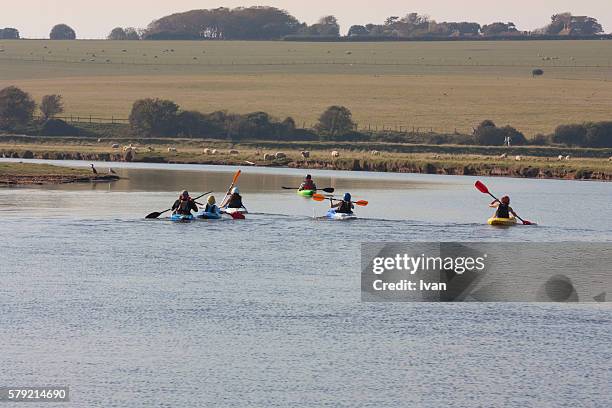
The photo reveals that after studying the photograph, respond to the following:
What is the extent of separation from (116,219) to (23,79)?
129 metres

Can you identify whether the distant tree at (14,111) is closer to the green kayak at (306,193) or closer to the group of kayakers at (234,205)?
the green kayak at (306,193)

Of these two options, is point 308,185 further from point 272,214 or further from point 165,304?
point 165,304

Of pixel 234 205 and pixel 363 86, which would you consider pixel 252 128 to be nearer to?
pixel 363 86

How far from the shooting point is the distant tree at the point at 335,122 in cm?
13162

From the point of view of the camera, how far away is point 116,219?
50.6 meters

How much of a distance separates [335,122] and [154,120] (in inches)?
744

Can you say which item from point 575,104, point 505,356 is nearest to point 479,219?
point 505,356

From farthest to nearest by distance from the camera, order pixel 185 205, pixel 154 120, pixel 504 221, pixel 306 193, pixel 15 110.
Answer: pixel 15 110 < pixel 154 120 < pixel 306 193 < pixel 185 205 < pixel 504 221

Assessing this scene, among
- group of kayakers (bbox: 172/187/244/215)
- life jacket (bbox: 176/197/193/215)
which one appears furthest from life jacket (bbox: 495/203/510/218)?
life jacket (bbox: 176/197/193/215)

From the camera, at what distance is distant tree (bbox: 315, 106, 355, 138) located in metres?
132

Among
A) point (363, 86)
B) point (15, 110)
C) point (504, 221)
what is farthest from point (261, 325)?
point (363, 86)

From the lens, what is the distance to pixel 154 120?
135 meters

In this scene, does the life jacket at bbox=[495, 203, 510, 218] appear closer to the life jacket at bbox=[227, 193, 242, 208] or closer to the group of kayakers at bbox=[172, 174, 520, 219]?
the group of kayakers at bbox=[172, 174, 520, 219]

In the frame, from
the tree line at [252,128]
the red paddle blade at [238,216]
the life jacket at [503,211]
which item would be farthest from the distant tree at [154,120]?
the life jacket at [503,211]
